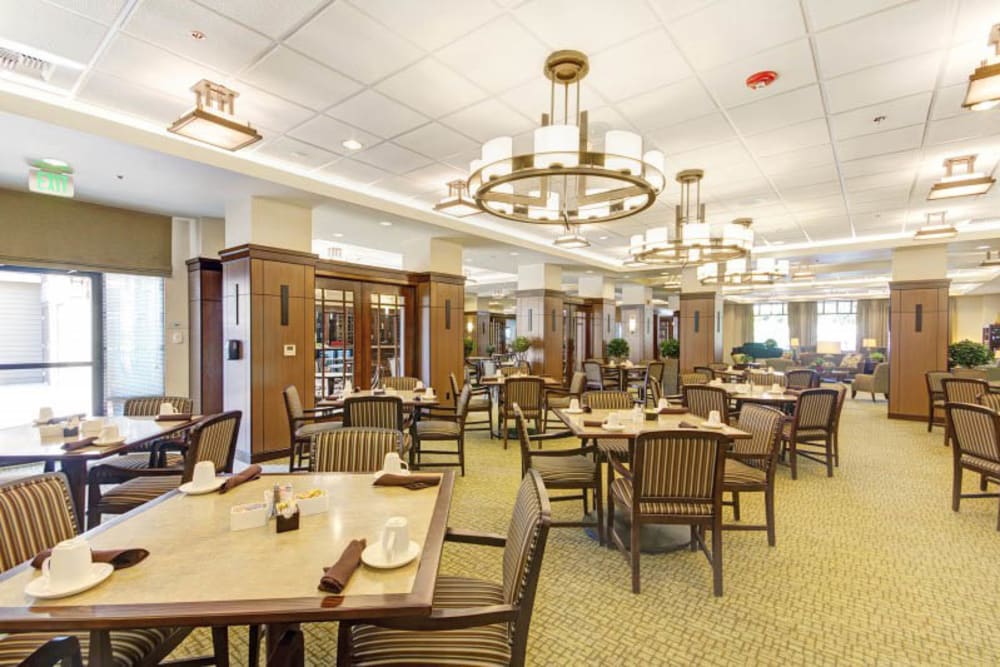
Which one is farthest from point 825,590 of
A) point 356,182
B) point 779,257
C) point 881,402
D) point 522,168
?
point 881,402

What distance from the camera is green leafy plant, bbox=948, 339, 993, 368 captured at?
7.68 metres

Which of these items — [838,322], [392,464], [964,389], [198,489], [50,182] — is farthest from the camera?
[838,322]

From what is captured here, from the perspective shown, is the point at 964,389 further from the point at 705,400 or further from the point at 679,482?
the point at 679,482

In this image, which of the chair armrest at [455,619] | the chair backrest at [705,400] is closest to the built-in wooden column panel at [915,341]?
the chair backrest at [705,400]

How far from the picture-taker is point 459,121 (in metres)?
4.02

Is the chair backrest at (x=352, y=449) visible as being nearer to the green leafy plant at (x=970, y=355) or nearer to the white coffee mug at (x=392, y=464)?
the white coffee mug at (x=392, y=464)

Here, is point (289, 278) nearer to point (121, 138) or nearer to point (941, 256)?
point (121, 138)

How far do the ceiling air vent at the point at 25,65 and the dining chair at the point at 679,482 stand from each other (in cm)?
460

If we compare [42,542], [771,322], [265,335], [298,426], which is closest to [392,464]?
[42,542]

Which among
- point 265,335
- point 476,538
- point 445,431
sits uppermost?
point 265,335

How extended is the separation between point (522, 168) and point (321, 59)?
179 cm

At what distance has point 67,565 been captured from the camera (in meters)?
1.28

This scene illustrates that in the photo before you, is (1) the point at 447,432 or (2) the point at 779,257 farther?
(2) the point at 779,257

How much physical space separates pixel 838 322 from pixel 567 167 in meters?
22.2
